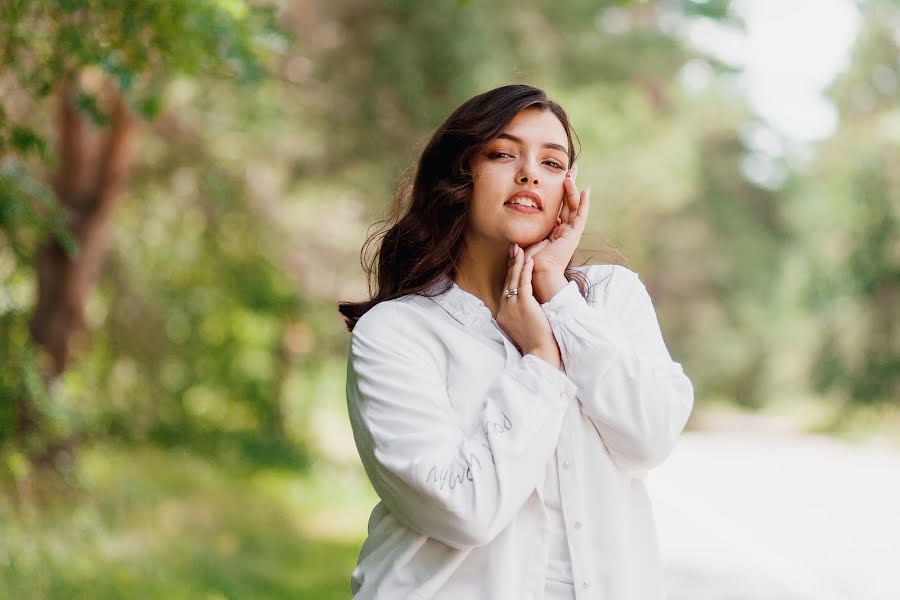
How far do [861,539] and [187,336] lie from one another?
807 cm

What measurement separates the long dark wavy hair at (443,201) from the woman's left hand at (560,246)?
0.12 m

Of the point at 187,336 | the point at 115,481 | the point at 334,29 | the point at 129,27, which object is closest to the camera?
A: the point at 129,27

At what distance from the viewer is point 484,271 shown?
2.93 meters

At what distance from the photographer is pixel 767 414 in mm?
36469

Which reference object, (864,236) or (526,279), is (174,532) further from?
(864,236)

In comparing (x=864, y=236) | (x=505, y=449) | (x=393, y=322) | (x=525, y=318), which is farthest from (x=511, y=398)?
(x=864, y=236)

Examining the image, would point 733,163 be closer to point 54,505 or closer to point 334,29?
point 334,29

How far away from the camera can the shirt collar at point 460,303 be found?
2795 millimetres

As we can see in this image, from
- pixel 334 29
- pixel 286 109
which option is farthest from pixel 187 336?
pixel 334 29

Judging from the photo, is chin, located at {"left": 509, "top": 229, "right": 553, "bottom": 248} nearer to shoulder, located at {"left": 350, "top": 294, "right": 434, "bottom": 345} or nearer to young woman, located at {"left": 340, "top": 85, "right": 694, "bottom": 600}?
young woman, located at {"left": 340, "top": 85, "right": 694, "bottom": 600}

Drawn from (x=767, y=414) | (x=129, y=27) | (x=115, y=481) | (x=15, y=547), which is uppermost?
(x=129, y=27)

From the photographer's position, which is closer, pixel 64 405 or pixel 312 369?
pixel 64 405

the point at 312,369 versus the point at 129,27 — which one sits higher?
the point at 129,27

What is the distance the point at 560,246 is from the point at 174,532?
7.14 meters
